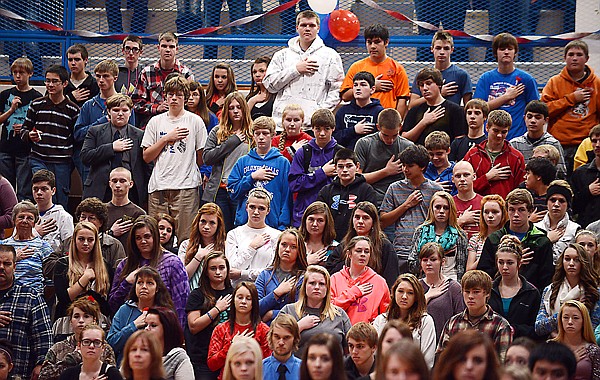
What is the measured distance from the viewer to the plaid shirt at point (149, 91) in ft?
40.2

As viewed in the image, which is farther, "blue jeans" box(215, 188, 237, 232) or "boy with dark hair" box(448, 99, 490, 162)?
"blue jeans" box(215, 188, 237, 232)

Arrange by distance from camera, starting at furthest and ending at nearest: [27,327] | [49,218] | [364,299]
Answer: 1. [49,218]
2. [27,327]
3. [364,299]

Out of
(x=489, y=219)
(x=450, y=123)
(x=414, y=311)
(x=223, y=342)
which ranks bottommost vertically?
(x=223, y=342)

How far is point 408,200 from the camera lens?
9.98 meters

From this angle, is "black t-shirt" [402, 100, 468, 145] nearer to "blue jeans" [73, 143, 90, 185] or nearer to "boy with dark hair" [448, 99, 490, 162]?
"boy with dark hair" [448, 99, 490, 162]

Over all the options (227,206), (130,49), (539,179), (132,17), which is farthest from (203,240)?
(132,17)

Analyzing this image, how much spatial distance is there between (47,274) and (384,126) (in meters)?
3.30

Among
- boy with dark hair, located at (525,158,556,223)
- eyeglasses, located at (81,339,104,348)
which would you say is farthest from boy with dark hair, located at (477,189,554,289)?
eyeglasses, located at (81,339,104,348)

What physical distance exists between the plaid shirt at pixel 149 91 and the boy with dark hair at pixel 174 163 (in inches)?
36.6

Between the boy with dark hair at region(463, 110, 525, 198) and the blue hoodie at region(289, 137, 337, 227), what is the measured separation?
4.25ft

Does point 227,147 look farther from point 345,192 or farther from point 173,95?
point 345,192

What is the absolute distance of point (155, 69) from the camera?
1238 centimetres

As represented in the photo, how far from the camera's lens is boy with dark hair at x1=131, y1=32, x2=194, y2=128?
40.2 feet

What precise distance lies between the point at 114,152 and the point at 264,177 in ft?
5.26
